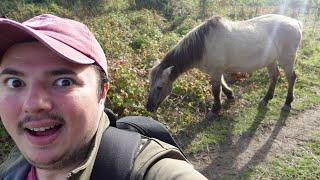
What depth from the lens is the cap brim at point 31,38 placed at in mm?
1470

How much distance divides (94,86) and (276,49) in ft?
19.7

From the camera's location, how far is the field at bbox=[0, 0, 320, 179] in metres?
5.60

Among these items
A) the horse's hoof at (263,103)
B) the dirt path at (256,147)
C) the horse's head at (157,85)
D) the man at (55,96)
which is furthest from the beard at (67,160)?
the horse's hoof at (263,103)

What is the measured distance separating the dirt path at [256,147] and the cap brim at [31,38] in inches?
161

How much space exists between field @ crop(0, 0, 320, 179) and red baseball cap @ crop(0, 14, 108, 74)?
403cm

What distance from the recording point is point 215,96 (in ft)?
22.4

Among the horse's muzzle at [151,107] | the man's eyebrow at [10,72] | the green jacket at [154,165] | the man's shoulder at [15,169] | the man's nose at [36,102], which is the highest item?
the man's eyebrow at [10,72]

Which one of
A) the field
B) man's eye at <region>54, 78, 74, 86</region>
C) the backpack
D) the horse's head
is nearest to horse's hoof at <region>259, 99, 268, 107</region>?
the field

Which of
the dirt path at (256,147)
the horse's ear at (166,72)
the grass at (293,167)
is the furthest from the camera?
the horse's ear at (166,72)

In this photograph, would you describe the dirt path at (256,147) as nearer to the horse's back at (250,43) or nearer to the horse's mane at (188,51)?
the horse's back at (250,43)

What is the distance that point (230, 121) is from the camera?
6.64m

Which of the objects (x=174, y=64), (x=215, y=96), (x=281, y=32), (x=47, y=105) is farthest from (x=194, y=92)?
(x=47, y=105)

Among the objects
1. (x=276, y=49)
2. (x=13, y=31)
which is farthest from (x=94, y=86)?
(x=276, y=49)

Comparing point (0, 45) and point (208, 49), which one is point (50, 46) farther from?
point (208, 49)
